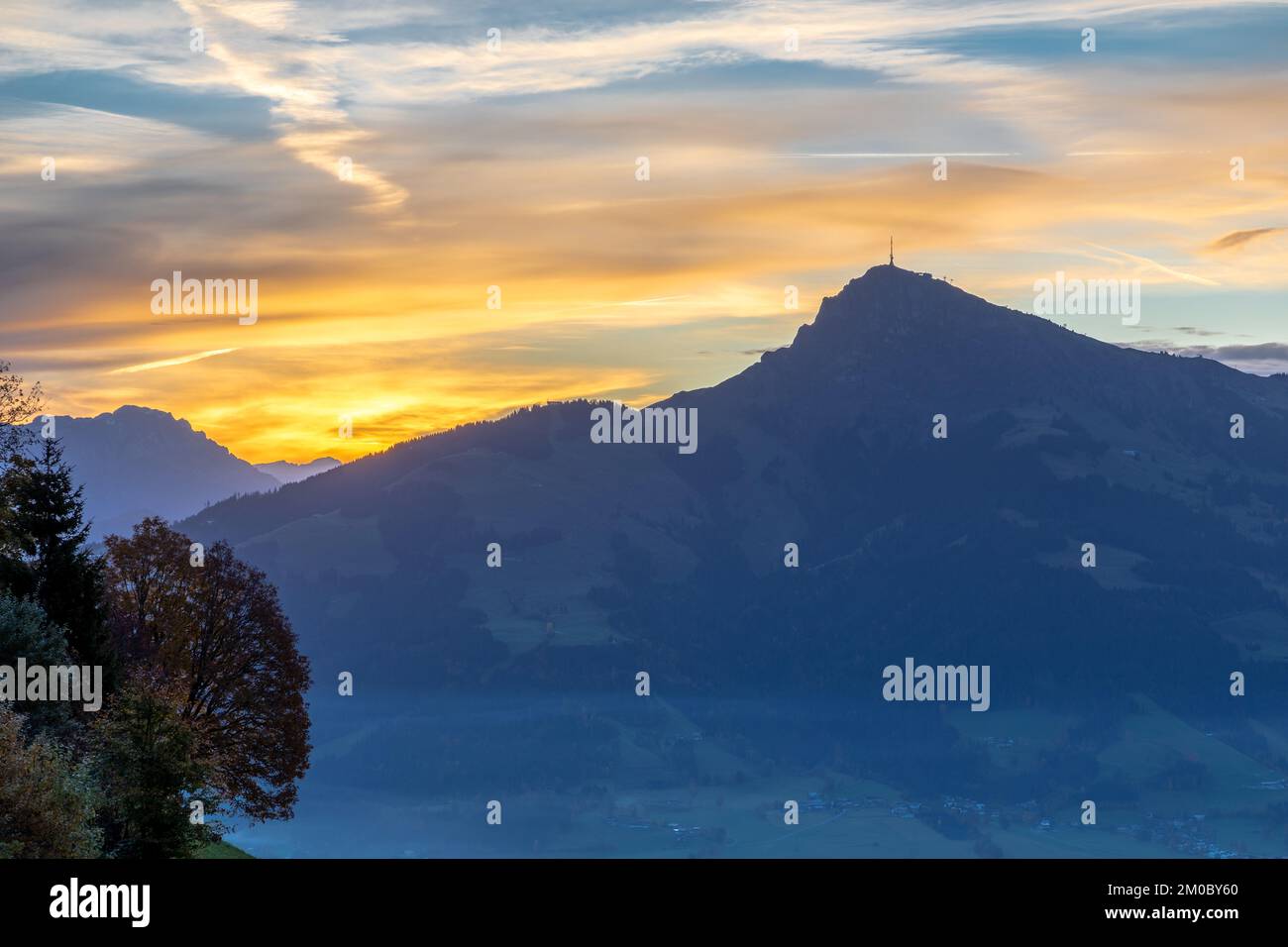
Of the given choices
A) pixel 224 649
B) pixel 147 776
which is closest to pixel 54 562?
pixel 224 649

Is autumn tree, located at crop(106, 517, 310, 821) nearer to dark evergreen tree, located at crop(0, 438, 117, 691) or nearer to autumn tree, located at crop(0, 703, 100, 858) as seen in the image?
dark evergreen tree, located at crop(0, 438, 117, 691)

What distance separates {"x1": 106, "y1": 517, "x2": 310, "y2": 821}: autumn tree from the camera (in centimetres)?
7612

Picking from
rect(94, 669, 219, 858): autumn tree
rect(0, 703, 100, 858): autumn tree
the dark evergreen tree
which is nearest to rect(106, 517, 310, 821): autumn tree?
the dark evergreen tree

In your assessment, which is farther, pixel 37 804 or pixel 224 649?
pixel 224 649

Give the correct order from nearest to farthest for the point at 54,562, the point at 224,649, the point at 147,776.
A: the point at 147,776, the point at 54,562, the point at 224,649

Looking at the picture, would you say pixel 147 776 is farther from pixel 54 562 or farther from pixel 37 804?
pixel 54 562

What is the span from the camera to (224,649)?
258 ft

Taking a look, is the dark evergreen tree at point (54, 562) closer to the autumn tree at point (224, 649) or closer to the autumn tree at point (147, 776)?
the autumn tree at point (224, 649)

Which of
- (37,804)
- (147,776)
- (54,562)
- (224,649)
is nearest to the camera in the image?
(37,804)
